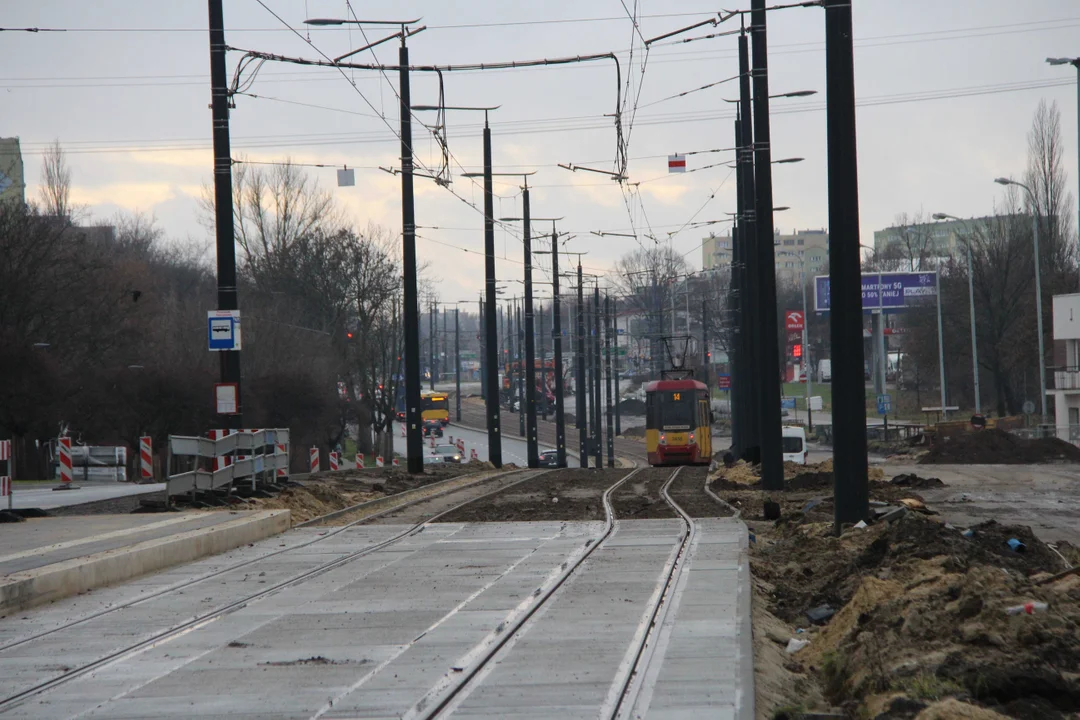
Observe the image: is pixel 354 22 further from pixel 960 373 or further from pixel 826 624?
pixel 960 373

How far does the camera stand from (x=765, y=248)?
84.9ft

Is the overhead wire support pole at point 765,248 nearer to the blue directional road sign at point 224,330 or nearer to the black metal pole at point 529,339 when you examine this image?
the blue directional road sign at point 224,330

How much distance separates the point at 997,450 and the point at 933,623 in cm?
3600

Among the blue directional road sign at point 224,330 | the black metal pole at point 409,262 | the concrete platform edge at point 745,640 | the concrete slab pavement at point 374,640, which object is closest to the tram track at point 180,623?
the concrete slab pavement at point 374,640

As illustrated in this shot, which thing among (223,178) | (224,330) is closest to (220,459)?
(224,330)

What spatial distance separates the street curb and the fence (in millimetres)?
1643

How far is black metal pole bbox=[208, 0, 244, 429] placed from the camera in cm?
2198

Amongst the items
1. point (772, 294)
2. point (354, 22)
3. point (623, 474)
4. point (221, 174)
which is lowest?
point (623, 474)

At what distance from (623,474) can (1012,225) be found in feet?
167

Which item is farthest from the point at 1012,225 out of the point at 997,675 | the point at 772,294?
the point at 997,675

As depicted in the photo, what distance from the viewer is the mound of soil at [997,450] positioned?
40.4 m

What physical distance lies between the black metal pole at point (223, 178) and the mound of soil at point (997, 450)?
27147mm

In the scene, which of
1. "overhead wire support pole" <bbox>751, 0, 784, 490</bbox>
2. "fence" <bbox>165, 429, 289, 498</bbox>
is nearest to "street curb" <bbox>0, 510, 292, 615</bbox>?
"fence" <bbox>165, 429, 289, 498</bbox>

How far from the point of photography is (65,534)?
16078mm
